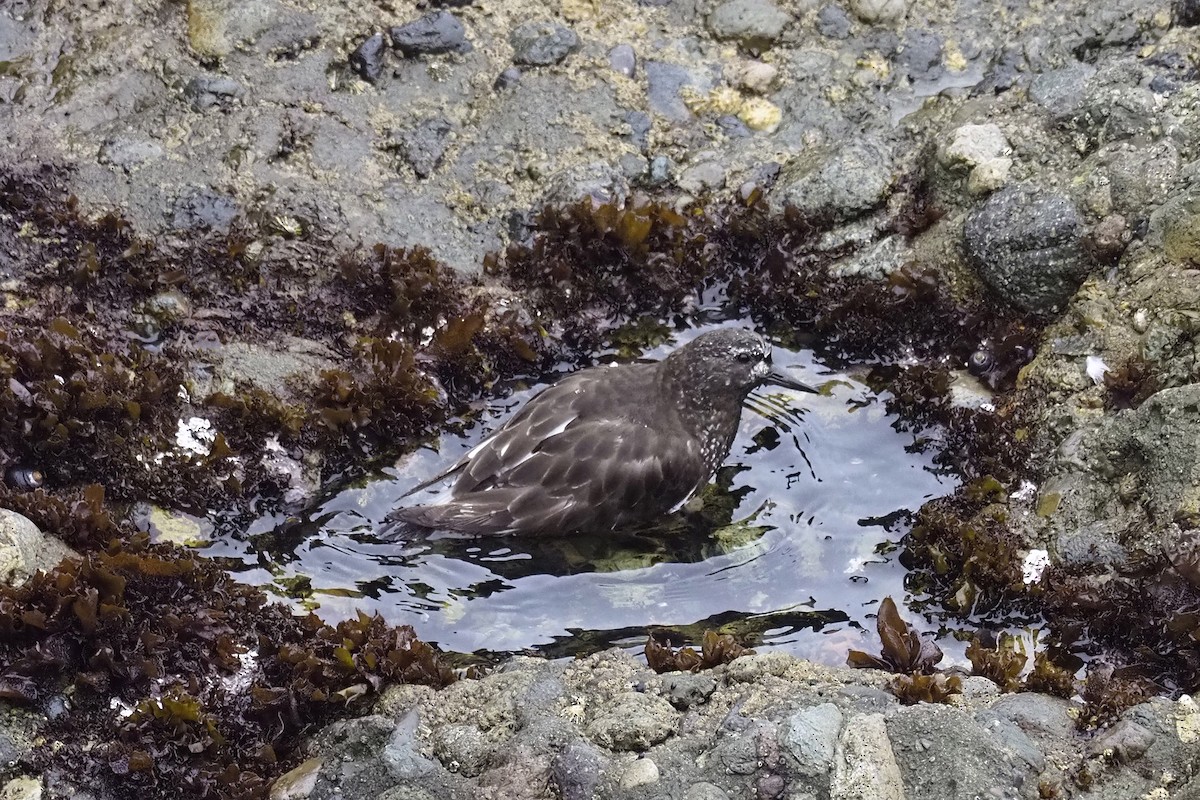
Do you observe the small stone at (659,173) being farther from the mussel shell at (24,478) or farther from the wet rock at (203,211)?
the mussel shell at (24,478)

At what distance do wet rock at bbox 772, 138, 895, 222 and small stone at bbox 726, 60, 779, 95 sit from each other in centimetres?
85

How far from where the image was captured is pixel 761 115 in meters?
8.03

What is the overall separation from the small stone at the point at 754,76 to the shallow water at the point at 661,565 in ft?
9.03

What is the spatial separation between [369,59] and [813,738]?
19.0ft

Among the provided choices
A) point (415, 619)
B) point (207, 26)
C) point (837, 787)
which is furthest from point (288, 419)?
point (837, 787)

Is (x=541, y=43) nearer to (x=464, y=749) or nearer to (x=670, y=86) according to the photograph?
(x=670, y=86)

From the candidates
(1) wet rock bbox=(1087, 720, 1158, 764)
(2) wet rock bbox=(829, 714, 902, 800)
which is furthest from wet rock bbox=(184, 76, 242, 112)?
(1) wet rock bbox=(1087, 720, 1158, 764)

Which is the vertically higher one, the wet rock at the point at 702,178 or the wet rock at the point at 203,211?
the wet rock at the point at 702,178

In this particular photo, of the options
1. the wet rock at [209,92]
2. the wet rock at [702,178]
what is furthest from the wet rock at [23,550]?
the wet rock at [702,178]

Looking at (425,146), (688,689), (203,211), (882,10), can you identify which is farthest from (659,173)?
(688,689)

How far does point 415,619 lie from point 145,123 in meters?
4.07

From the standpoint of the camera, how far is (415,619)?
5.82 metres

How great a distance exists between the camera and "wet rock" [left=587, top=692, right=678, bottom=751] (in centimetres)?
443

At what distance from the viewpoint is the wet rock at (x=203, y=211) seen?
718cm
